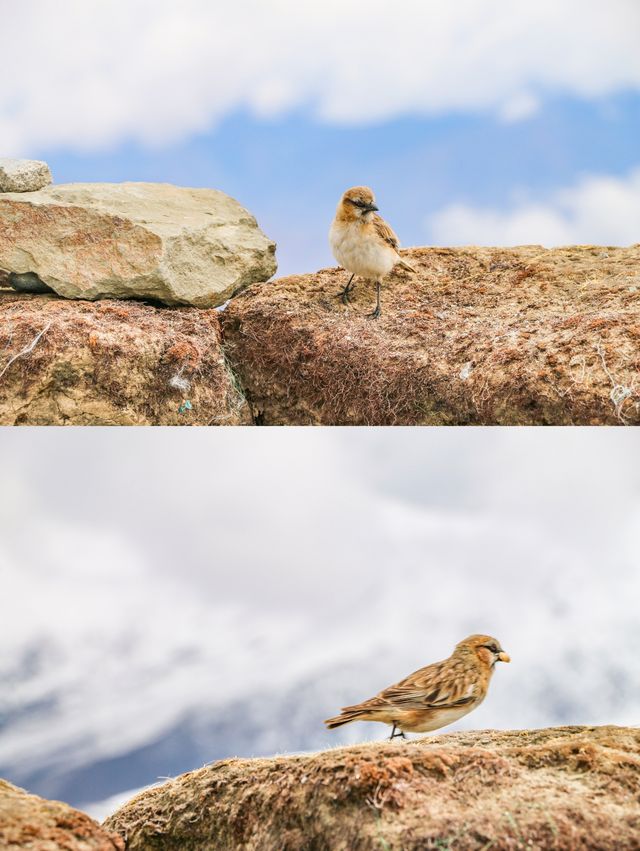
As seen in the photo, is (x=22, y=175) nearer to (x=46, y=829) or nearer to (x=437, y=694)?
(x=437, y=694)

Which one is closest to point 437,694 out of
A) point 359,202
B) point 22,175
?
point 359,202

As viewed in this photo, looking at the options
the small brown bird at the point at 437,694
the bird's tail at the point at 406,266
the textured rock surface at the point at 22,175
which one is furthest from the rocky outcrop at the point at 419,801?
the textured rock surface at the point at 22,175

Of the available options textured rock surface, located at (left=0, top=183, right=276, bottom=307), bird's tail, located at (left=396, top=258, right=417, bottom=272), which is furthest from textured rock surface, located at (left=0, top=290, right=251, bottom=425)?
bird's tail, located at (left=396, top=258, right=417, bottom=272)

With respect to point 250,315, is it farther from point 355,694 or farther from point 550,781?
point 550,781

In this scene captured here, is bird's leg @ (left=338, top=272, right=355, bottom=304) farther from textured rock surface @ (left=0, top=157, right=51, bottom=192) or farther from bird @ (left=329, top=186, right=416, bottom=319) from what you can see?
textured rock surface @ (left=0, top=157, right=51, bottom=192)

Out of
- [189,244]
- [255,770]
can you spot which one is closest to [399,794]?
[255,770]
